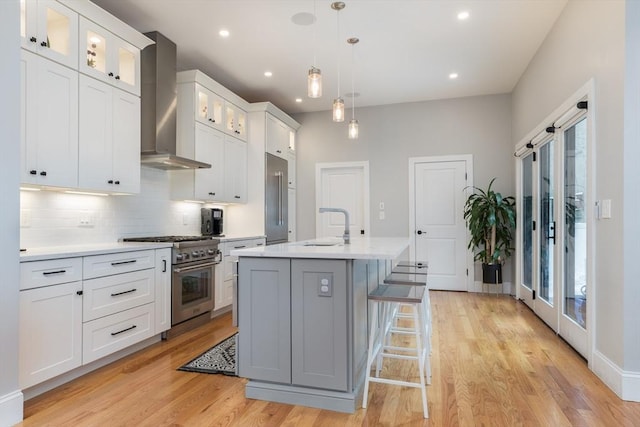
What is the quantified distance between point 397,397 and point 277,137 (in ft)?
14.0

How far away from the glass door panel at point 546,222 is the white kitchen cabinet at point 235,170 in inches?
146

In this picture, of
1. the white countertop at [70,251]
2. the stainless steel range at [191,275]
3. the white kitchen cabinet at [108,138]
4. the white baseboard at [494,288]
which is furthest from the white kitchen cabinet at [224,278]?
the white baseboard at [494,288]

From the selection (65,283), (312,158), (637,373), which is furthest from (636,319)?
(312,158)

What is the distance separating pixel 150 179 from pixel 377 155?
138 inches

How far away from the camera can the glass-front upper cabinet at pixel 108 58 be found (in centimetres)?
294

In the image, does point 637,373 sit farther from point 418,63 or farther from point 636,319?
point 418,63

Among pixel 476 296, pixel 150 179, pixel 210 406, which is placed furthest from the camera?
pixel 476 296

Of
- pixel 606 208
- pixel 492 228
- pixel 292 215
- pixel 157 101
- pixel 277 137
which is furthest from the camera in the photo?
pixel 292 215

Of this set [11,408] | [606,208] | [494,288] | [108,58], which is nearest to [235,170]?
[108,58]

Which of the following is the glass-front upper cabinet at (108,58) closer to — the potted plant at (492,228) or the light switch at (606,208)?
the light switch at (606,208)

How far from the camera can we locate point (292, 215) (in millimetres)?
6328

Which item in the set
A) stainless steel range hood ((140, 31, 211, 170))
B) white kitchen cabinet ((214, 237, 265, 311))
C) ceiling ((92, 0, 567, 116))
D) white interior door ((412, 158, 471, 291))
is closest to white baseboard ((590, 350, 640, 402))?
ceiling ((92, 0, 567, 116))

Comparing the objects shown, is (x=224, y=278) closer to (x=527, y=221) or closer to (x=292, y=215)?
(x=292, y=215)

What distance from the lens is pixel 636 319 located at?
2271 mm
